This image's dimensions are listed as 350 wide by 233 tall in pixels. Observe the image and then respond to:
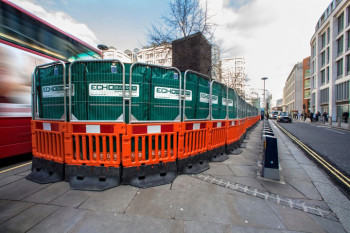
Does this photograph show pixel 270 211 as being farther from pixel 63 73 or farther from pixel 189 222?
pixel 63 73

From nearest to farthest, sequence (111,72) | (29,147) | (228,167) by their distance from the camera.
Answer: (111,72) < (228,167) < (29,147)

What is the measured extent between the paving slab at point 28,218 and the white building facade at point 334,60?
36.2m

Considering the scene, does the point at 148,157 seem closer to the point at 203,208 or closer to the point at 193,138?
the point at 193,138

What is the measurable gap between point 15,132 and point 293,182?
752 centimetres

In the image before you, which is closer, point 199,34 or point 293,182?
point 293,182

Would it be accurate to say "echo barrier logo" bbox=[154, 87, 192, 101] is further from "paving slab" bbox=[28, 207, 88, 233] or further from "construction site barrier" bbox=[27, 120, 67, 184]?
"paving slab" bbox=[28, 207, 88, 233]

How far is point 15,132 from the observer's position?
13.9 ft

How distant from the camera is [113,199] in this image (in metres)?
2.45

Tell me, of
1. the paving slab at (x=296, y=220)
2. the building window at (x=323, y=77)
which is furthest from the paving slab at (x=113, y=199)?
the building window at (x=323, y=77)

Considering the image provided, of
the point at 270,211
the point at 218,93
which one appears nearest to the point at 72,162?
the point at 270,211

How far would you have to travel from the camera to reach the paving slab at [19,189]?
8.45 ft

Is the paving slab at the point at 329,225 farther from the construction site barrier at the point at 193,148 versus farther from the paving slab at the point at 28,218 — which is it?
the paving slab at the point at 28,218

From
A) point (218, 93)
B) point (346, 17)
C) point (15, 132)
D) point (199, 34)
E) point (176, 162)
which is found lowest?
point (176, 162)

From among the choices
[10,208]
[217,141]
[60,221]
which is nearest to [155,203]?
[60,221]
